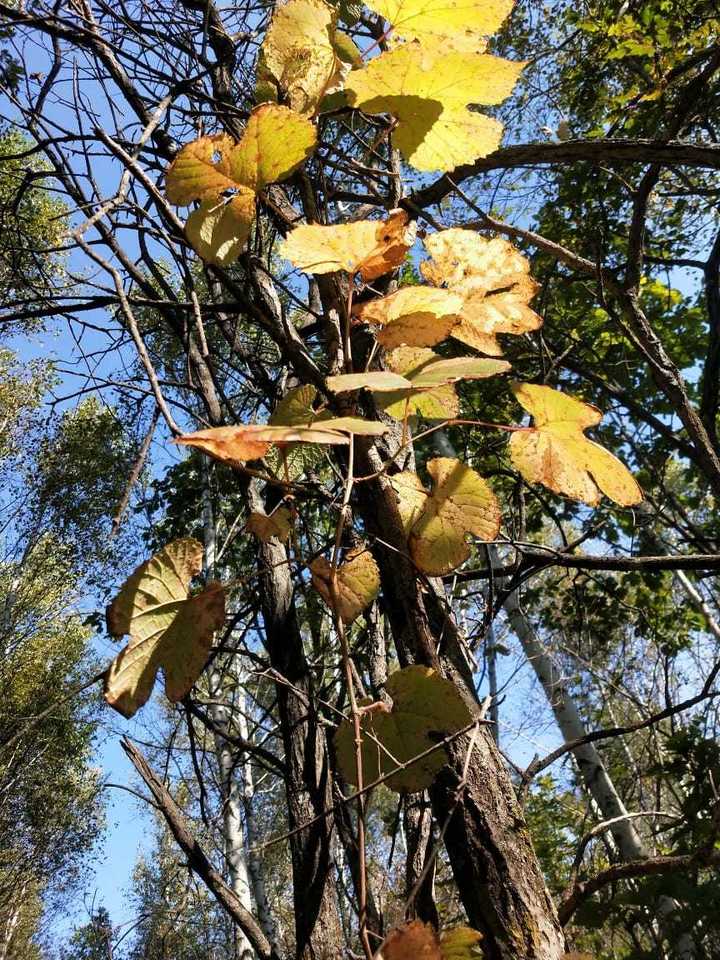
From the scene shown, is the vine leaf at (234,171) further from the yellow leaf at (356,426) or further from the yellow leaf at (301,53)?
the yellow leaf at (356,426)

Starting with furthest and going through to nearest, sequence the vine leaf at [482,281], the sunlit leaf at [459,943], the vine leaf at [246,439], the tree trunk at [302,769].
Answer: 1. the tree trunk at [302,769]
2. the vine leaf at [482,281]
3. the sunlit leaf at [459,943]
4. the vine leaf at [246,439]

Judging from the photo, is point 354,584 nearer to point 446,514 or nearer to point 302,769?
point 446,514

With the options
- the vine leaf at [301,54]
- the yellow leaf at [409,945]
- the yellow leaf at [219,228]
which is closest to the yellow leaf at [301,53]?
the vine leaf at [301,54]

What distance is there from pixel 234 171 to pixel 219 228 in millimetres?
37

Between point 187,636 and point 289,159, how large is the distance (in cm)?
31

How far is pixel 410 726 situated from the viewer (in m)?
0.45

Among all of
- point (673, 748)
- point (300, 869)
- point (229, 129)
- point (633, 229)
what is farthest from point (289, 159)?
point (673, 748)

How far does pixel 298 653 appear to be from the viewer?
2.92ft

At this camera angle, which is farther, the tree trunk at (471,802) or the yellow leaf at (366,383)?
the tree trunk at (471,802)

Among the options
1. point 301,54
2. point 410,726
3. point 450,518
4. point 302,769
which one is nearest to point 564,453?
point 450,518

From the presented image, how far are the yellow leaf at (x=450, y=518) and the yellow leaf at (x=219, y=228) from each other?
0.21 metres

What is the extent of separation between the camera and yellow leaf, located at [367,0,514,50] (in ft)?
1.39

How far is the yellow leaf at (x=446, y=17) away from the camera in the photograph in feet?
1.39

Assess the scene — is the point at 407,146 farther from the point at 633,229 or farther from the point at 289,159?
the point at 633,229
